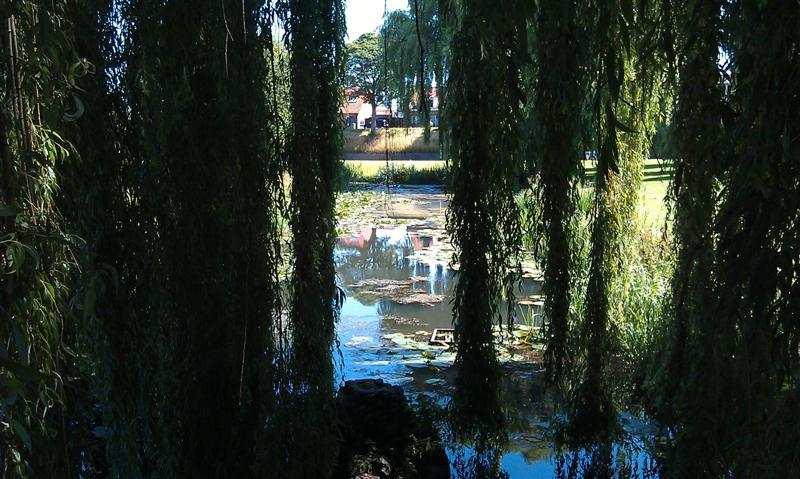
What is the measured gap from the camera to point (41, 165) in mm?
1091

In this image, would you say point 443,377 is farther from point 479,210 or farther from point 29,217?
point 29,217

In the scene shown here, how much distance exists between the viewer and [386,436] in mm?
3934

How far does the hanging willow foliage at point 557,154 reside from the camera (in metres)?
2.14

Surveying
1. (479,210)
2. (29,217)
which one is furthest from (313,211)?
(29,217)

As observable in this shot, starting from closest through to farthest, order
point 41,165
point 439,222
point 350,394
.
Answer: point 41,165, point 350,394, point 439,222

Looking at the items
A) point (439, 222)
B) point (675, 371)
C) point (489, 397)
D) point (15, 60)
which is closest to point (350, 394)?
point (489, 397)

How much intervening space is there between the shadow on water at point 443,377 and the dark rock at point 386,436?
0.13m

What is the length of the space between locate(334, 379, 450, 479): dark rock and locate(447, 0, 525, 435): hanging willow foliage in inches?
21.8

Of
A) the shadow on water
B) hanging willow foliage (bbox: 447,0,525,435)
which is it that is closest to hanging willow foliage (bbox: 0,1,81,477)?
hanging willow foliage (bbox: 447,0,525,435)

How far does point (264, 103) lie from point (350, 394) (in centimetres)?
209

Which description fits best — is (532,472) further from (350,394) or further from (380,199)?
(380,199)

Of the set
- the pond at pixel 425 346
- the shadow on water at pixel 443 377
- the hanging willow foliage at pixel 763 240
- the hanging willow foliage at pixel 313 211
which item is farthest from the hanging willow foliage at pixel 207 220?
the hanging willow foliage at pixel 763 240

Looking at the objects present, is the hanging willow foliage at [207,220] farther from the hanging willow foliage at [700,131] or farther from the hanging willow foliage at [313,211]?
the hanging willow foliage at [700,131]

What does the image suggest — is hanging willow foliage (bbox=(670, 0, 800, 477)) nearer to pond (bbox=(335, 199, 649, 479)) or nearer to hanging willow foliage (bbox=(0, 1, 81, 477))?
hanging willow foliage (bbox=(0, 1, 81, 477))
